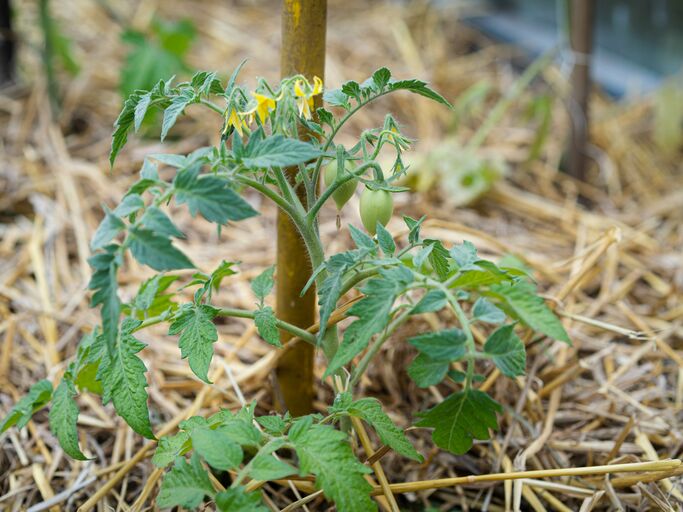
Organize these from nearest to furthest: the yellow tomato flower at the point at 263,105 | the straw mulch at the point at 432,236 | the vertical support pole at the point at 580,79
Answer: the yellow tomato flower at the point at 263,105, the straw mulch at the point at 432,236, the vertical support pole at the point at 580,79

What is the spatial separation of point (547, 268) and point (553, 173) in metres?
0.72

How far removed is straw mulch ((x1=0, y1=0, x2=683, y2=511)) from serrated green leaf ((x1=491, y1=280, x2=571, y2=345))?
0.82ft

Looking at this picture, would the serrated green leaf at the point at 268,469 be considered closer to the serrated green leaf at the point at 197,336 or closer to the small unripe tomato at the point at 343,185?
the serrated green leaf at the point at 197,336

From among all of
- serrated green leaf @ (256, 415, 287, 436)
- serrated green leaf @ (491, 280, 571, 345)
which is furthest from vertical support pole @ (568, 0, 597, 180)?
serrated green leaf @ (256, 415, 287, 436)

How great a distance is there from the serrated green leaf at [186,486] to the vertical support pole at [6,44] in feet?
5.87

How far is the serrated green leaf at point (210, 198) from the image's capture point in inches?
26.1

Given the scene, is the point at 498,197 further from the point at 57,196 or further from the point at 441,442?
the point at 441,442

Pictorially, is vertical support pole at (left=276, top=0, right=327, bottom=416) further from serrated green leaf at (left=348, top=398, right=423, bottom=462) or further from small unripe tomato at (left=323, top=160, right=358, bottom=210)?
serrated green leaf at (left=348, top=398, right=423, bottom=462)

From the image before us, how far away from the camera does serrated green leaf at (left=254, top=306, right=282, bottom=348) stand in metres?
0.81

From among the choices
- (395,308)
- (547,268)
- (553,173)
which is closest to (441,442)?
(395,308)

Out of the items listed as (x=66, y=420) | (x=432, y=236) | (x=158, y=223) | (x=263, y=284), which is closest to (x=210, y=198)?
(x=158, y=223)

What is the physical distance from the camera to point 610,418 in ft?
3.87

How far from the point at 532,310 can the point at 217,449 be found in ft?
1.28

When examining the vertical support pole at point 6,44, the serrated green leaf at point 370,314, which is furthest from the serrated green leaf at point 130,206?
the vertical support pole at point 6,44
